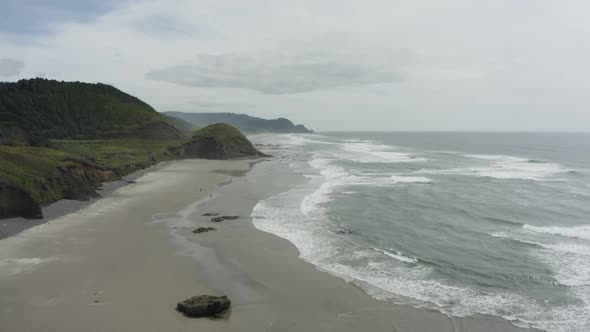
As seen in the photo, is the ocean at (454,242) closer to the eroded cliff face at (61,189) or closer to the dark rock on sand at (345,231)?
the dark rock on sand at (345,231)

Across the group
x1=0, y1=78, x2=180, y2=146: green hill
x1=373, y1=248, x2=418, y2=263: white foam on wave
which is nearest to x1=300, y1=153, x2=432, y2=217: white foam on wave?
x1=373, y1=248, x2=418, y2=263: white foam on wave

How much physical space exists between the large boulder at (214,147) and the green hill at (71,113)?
2680 cm

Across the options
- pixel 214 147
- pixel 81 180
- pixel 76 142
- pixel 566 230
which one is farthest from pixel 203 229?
pixel 76 142

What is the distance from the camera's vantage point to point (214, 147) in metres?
85.6

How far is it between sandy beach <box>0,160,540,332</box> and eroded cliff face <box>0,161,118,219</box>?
7.37 feet

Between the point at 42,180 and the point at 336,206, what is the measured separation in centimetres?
2407

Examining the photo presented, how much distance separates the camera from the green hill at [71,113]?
327 feet

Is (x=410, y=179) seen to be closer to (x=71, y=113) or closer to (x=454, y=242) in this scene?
(x=454, y=242)

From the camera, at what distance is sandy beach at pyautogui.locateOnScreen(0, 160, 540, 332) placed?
14539 mm

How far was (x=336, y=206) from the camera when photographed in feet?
117

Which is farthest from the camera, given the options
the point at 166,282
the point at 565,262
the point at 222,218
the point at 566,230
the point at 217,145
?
the point at 217,145

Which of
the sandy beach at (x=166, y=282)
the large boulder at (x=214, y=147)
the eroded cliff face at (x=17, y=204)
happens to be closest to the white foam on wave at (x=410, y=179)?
the sandy beach at (x=166, y=282)

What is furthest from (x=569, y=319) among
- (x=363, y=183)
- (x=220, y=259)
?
(x=363, y=183)

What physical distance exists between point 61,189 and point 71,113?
8783 centimetres
